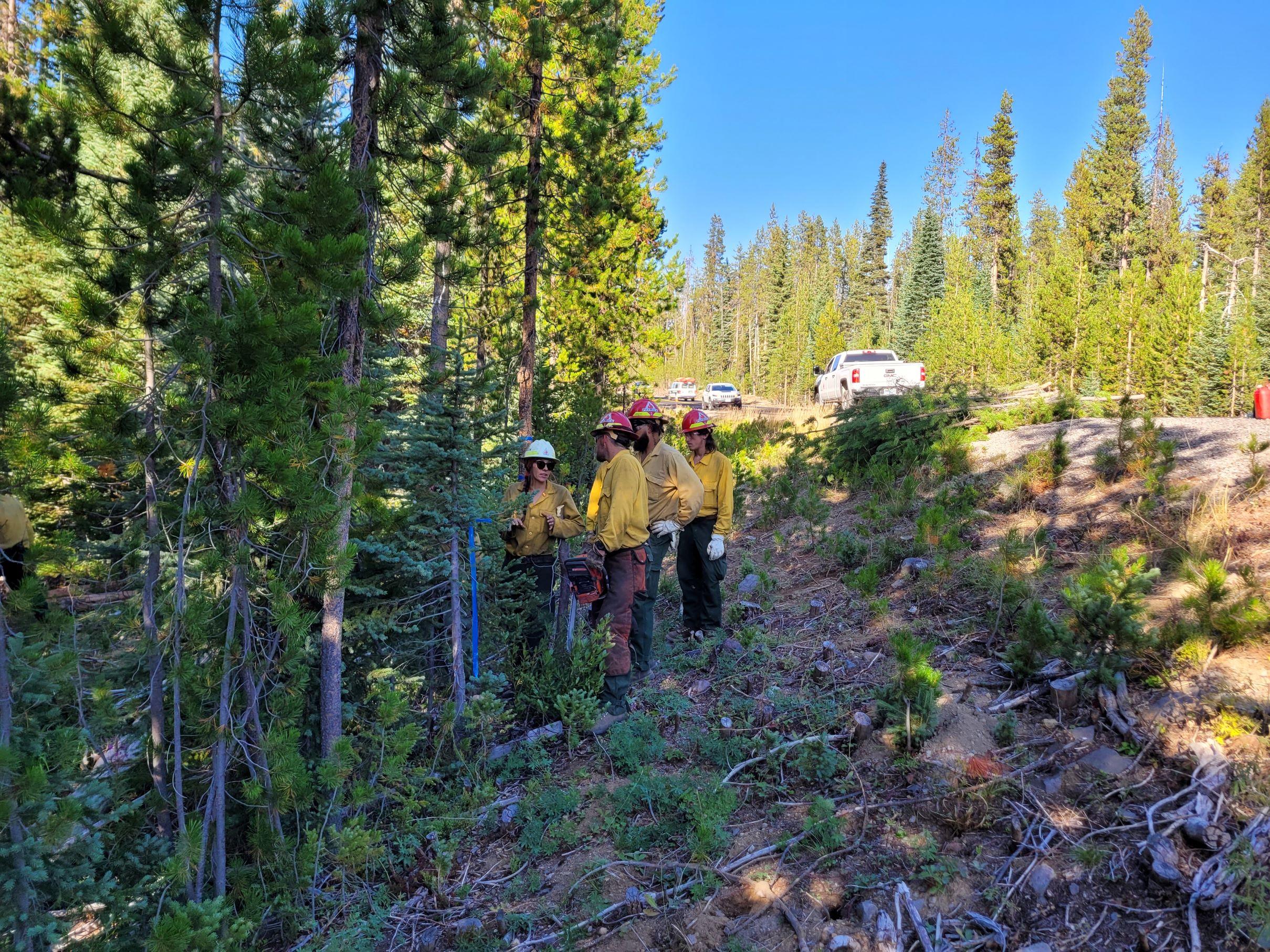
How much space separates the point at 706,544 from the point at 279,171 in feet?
15.2

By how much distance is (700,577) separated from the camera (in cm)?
698

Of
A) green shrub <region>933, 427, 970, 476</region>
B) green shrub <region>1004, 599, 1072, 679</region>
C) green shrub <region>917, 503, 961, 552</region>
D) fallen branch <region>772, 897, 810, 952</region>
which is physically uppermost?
green shrub <region>933, 427, 970, 476</region>

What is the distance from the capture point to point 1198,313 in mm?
22656

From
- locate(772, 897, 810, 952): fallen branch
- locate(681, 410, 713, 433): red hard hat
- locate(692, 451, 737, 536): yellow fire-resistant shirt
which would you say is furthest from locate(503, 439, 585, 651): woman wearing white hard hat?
locate(772, 897, 810, 952): fallen branch

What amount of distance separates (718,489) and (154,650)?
15.8 ft

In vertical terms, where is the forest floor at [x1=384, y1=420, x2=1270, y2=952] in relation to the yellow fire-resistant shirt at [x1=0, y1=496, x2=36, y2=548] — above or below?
below

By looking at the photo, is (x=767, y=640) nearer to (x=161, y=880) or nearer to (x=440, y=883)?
(x=440, y=883)

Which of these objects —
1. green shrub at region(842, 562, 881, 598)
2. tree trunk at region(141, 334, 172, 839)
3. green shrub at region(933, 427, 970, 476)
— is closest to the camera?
tree trunk at region(141, 334, 172, 839)

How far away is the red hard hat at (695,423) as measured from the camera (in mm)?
6973

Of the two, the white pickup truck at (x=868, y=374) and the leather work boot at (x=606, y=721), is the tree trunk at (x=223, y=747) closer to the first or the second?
the leather work boot at (x=606, y=721)

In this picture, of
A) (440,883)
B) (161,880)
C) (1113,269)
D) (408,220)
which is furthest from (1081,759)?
(1113,269)

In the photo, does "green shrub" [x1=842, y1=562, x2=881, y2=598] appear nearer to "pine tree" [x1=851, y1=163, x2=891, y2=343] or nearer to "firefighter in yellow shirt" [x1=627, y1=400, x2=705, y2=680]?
"firefighter in yellow shirt" [x1=627, y1=400, x2=705, y2=680]

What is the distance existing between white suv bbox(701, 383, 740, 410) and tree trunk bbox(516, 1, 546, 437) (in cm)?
2784

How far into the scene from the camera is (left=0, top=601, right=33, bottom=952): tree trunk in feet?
7.56
